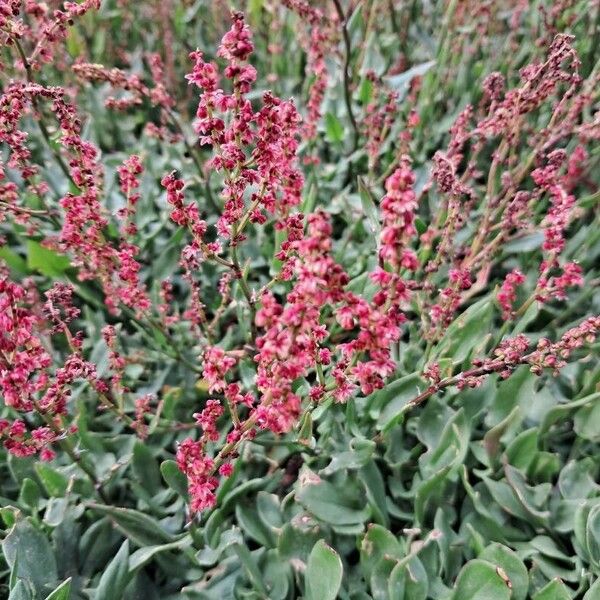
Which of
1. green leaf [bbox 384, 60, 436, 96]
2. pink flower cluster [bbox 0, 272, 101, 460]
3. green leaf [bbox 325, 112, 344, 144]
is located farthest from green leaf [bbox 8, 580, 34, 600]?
green leaf [bbox 384, 60, 436, 96]

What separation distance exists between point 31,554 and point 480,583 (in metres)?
0.99

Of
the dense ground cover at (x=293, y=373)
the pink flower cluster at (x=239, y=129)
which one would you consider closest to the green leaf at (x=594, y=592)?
the dense ground cover at (x=293, y=373)

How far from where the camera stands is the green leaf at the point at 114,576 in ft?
4.58

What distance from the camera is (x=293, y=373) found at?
104cm

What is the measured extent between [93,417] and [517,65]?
2268mm

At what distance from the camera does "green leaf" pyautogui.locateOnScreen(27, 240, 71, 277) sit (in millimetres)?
2035

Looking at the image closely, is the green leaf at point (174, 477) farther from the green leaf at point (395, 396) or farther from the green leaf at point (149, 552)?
the green leaf at point (395, 396)

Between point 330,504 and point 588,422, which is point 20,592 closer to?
point 330,504

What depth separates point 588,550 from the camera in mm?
1489

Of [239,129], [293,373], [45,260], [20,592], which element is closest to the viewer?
[293,373]

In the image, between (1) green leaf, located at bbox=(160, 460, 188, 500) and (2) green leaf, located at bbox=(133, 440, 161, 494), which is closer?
(1) green leaf, located at bbox=(160, 460, 188, 500)

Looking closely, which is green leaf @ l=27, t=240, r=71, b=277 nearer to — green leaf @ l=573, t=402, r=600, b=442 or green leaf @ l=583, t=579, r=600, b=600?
green leaf @ l=573, t=402, r=600, b=442

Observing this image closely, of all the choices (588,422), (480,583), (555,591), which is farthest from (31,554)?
(588,422)

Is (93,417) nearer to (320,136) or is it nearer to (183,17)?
(320,136)
